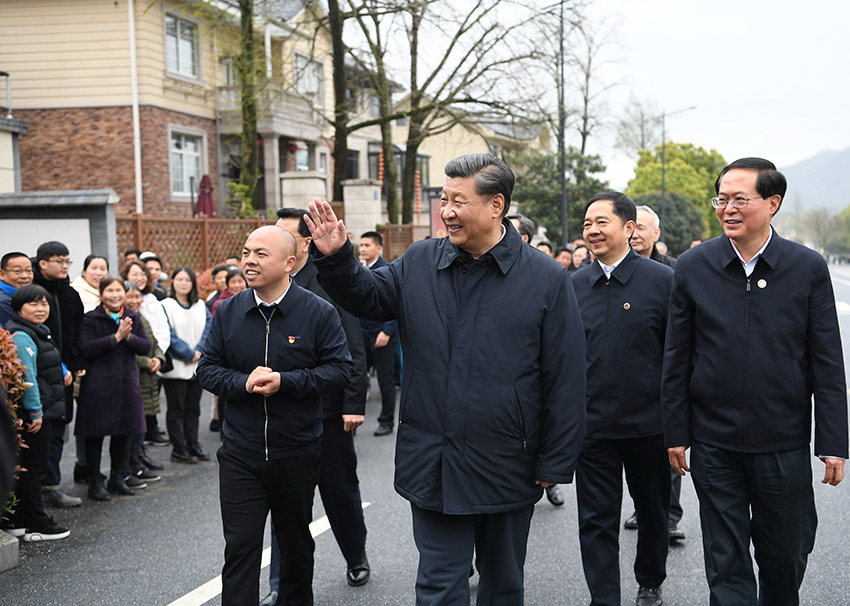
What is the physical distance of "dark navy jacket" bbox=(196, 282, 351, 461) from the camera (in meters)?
4.29

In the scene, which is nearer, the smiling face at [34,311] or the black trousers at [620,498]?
the black trousers at [620,498]

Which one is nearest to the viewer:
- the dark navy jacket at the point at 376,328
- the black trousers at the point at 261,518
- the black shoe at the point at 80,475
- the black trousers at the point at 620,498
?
the black trousers at the point at 261,518

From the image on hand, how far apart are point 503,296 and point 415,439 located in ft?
2.18

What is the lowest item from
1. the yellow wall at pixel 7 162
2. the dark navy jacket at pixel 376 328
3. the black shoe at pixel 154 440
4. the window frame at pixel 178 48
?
the black shoe at pixel 154 440

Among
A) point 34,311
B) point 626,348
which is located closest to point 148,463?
point 34,311

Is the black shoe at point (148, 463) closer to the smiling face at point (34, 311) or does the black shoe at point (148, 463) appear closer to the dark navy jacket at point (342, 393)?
the smiling face at point (34, 311)

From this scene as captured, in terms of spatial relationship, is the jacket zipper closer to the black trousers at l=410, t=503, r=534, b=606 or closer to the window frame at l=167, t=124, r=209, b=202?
A: the black trousers at l=410, t=503, r=534, b=606

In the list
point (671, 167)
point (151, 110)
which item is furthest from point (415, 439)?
point (671, 167)

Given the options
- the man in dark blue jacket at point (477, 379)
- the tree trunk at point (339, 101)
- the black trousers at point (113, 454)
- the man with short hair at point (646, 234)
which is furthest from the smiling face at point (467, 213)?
the tree trunk at point (339, 101)

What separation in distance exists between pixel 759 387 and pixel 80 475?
19.8 ft

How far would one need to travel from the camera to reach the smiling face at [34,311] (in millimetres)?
6320

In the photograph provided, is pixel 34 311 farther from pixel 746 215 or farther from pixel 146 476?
pixel 746 215

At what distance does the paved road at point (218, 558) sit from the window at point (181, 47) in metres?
21.1

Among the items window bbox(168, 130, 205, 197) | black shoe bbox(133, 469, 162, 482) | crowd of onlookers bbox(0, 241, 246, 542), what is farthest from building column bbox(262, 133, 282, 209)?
black shoe bbox(133, 469, 162, 482)
